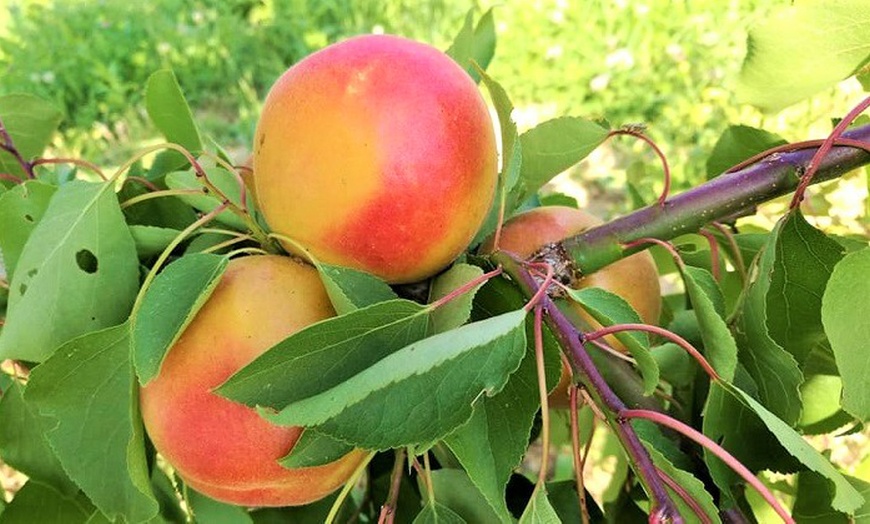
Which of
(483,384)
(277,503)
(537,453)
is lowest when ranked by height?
(537,453)

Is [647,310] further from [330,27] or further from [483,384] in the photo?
[330,27]

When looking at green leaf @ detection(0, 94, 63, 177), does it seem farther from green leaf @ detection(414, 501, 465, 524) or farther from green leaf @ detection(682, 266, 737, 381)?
green leaf @ detection(682, 266, 737, 381)

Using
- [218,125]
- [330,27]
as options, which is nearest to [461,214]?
[218,125]

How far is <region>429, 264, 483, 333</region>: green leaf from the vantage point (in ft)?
1.46

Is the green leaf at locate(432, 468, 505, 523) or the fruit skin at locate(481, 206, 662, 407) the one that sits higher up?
the fruit skin at locate(481, 206, 662, 407)

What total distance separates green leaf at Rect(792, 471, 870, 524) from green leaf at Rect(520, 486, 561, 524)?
0.21m

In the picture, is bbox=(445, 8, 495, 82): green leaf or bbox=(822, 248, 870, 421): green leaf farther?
bbox=(445, 8, 495, 82): green leaf

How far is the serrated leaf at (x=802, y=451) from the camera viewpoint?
0.41 meters

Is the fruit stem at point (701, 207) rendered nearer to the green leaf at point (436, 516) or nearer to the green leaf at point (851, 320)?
the green leaf at point (851, 320)

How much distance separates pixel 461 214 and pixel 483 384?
11cm

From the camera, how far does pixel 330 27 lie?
322 cm

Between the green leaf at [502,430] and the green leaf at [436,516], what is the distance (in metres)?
0.08

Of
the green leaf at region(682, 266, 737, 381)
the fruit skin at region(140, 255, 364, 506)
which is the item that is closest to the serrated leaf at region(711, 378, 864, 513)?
the green leaf at region(682, 266, 737, 381)

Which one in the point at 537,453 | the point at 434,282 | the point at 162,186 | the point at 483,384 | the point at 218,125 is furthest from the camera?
the point at 218,125
